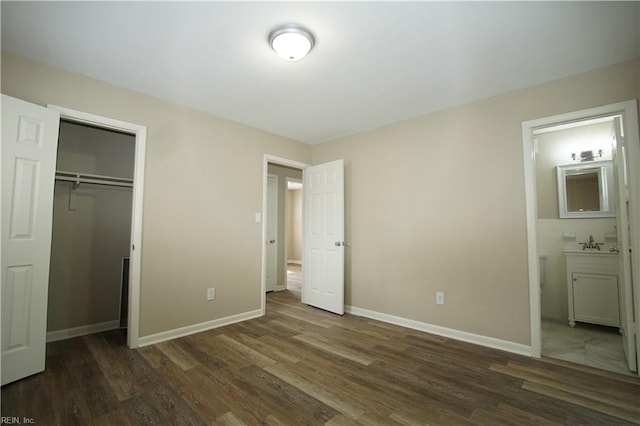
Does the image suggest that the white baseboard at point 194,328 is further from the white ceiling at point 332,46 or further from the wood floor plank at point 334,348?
the white ceiling at point 332,46

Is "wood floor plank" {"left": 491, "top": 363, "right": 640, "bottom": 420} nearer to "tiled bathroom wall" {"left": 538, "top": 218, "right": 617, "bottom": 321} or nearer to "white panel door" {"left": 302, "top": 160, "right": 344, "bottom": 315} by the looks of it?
"tiled bathroom wall" {"left": 538, "top": 218, "right": 617, "bottom": 321}

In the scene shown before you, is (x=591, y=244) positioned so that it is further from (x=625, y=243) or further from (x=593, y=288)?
(x=625, y=243)

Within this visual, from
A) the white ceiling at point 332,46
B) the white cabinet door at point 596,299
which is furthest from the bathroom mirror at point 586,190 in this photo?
the white ceiling at point 332,46

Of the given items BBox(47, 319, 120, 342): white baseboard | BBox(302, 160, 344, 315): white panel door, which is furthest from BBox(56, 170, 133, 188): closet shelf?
BBox(302, 160, 344, 315): white panel door

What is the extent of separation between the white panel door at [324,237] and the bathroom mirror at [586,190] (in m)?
2.84

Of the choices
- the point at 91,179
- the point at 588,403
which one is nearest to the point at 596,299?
the point at 588,403

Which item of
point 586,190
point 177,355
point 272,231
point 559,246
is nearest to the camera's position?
point 177,355

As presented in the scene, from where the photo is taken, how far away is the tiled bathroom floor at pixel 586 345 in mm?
2357

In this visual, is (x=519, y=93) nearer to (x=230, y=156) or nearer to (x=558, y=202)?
(x=558, y=202)

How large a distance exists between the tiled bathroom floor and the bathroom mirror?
1340 millimetres

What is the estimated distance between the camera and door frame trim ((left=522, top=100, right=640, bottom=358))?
2121 mm

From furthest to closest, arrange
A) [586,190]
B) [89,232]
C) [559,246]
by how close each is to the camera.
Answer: [559,246]
[586,190]
[89,232]

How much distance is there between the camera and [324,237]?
393 cm

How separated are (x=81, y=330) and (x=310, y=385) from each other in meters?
2.61
